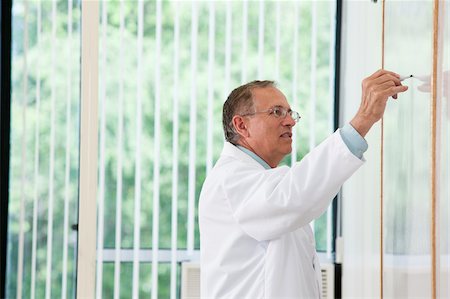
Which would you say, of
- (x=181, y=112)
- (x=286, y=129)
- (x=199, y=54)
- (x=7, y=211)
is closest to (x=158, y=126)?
(x=181, y=112)

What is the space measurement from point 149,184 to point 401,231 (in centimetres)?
171

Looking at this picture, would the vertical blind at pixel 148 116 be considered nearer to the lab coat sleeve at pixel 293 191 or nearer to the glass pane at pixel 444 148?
the lab coat sleeve at pixel 293 191

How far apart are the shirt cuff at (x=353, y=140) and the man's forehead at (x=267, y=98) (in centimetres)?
43

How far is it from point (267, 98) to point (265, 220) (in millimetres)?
425

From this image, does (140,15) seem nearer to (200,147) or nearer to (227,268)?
(200,147)

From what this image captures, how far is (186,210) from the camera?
3.71 meters

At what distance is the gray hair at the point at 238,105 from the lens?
2.23m

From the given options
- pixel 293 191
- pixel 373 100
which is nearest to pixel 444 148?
pixel 373 100

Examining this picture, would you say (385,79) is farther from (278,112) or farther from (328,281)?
(328,281)

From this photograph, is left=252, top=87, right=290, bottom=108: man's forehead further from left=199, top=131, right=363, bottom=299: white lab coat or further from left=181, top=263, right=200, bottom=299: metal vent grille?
left=181, top=263, right=200, bottom=299: metal vent grille

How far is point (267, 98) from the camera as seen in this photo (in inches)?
87.2

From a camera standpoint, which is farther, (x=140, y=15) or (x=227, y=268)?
(x=140, y=15)

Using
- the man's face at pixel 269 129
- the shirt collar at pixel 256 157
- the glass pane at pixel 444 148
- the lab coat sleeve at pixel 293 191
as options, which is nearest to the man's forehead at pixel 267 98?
the man's face at pixel 269 129

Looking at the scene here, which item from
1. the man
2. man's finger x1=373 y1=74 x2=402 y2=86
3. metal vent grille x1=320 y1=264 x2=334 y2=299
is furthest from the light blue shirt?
metal vent grille x1=320 y1=264 x2=334 y2=299
